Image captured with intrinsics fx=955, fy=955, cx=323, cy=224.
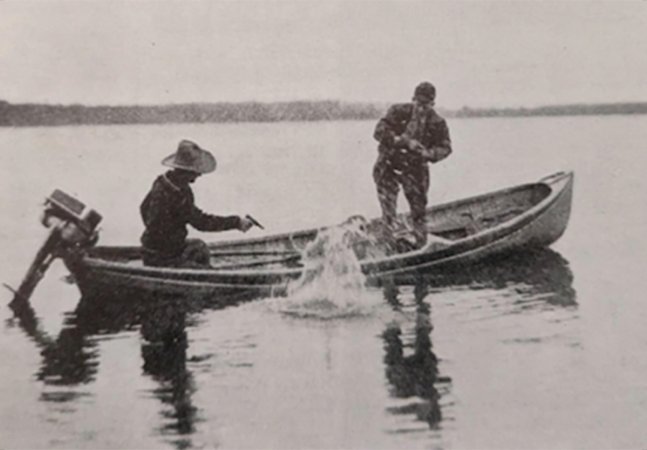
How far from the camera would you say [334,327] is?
3723 millimetres

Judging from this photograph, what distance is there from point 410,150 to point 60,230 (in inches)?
57.0

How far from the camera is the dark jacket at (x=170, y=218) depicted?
12.3 ft

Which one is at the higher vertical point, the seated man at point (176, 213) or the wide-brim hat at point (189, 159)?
the wide-brim hat at point (189, 159)

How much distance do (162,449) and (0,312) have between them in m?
0.90

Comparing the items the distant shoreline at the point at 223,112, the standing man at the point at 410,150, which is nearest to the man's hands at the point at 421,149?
the standing man at the point at 410,150

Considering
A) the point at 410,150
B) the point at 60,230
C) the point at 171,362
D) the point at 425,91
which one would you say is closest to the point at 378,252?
the point at 410,150

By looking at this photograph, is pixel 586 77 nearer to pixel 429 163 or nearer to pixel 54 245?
pixel 429 163

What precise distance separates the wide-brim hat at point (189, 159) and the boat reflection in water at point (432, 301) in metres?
0.87

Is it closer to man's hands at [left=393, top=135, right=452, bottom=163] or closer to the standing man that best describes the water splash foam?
the standing man

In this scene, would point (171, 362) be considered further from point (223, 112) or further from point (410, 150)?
point (410, 150)

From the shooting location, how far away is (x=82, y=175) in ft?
12.7

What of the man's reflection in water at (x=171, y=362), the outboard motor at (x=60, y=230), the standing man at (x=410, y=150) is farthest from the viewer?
the standing man at (x=410, y=150)

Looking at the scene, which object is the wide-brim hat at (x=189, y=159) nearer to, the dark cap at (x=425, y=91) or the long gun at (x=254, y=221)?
the long gun at (x=254, y=221)

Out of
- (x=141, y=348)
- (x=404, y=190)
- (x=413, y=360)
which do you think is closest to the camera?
(x=413, y=360)
